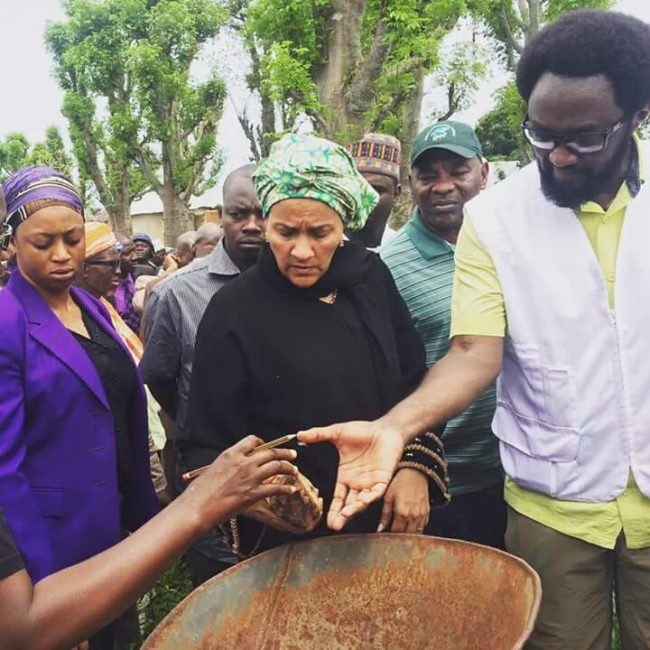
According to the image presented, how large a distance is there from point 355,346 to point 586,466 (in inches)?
25.7

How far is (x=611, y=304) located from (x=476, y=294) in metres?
Result: 0.33

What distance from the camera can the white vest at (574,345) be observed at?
1851 mm

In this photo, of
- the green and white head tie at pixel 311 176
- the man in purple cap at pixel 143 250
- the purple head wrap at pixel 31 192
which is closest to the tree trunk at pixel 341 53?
the man in purple cap at pixel 143 250

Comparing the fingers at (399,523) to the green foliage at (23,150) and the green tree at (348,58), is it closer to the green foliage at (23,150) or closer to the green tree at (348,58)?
the green tree at (348,58)

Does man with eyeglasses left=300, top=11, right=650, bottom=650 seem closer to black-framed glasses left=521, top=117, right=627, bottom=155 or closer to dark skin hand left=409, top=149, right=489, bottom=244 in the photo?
black-framed glasses left=521, top=117, right=627, bottom=155

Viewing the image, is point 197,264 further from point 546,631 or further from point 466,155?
point 546,631

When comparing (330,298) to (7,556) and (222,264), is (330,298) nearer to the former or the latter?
(7,556)

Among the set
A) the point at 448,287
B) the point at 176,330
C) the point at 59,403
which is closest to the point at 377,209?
the point at 448,287

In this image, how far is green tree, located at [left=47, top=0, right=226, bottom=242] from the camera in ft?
85.0

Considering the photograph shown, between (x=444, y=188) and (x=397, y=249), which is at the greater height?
(x=444, y=188)

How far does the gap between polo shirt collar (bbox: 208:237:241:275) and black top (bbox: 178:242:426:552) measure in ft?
3.42

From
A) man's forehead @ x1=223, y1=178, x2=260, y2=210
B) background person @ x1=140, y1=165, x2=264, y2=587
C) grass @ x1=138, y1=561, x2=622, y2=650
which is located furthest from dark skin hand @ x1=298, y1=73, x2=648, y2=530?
grass @ x1=138, y1=561, x2=622, y2=650

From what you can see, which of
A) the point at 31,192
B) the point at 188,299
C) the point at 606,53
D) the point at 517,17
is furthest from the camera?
the point at 517,17

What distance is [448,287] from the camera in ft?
8.44
